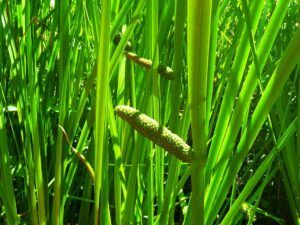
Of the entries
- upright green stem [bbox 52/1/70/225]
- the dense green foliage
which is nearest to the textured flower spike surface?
the dense green foliage

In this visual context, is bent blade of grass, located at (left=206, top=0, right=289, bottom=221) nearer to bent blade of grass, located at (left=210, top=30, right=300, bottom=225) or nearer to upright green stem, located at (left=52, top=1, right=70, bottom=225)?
bent blade of grass, located at (left=210, top=30, right=300, bottom=225)

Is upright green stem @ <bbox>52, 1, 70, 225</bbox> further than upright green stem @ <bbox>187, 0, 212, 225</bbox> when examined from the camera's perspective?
Yes

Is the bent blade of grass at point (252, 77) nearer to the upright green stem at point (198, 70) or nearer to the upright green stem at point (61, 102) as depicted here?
the upright green stem at point (198, 70)

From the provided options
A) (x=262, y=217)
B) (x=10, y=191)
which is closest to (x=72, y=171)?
(x=10, y=191)

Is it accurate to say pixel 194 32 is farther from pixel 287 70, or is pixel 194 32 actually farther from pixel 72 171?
pixel 72 171

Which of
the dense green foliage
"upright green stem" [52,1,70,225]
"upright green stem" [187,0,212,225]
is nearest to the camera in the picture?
"upright green stem" [187,0,212,225]

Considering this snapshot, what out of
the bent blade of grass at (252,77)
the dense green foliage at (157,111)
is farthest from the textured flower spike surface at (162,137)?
the bent blade of grass at (252,77)

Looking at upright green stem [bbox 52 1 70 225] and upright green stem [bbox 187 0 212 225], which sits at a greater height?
upright green stem [bbox 187 0 212 225]
